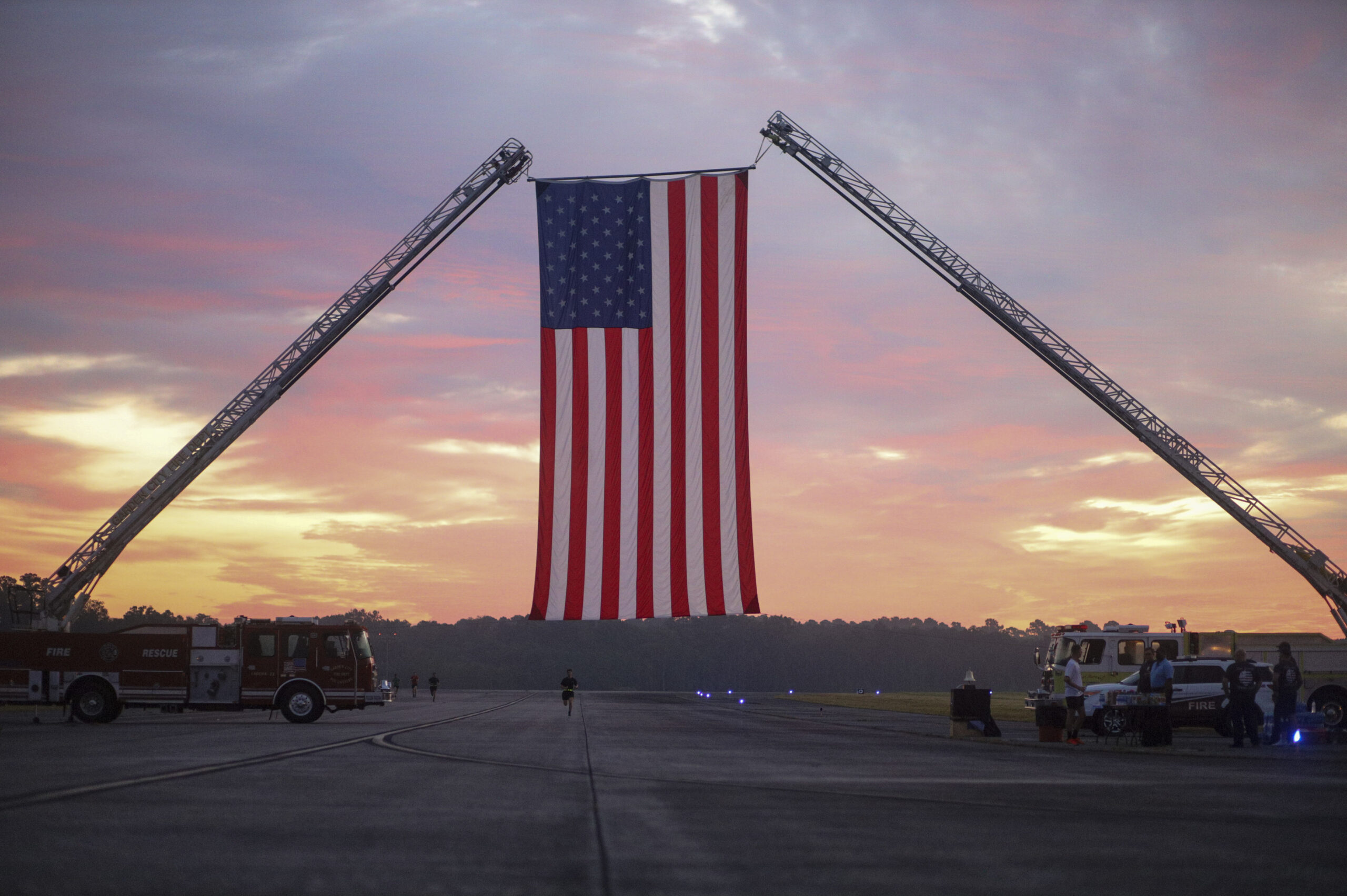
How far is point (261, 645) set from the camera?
3197 cm

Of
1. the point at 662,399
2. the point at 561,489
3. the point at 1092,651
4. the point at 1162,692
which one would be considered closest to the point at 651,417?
the point at 662,399

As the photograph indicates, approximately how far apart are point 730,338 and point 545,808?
2011 cm

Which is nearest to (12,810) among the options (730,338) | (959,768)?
(959,768)

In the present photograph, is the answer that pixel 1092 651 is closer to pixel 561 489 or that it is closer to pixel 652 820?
pixel 561 489

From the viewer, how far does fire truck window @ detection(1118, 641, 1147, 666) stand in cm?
3284

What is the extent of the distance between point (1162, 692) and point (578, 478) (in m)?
13.8

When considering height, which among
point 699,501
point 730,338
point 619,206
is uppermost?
point 619,206

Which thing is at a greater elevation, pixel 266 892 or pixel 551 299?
pixel 551 299

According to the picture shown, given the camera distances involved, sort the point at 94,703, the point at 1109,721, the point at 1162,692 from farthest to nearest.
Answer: the point at 94,703 < the point at 1109,721 < the point at 1162,692

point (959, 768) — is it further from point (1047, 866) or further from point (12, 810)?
point (12, 810)

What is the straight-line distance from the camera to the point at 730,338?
29.2m

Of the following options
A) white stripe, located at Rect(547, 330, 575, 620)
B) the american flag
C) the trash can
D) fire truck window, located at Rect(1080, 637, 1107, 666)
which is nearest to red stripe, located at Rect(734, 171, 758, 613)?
the american flag

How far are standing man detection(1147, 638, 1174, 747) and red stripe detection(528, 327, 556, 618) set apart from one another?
44.5 ft

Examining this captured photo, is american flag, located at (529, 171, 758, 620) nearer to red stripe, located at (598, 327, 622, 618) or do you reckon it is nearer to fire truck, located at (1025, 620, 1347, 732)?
red stripe, located at (598, 327, 622, 618)
